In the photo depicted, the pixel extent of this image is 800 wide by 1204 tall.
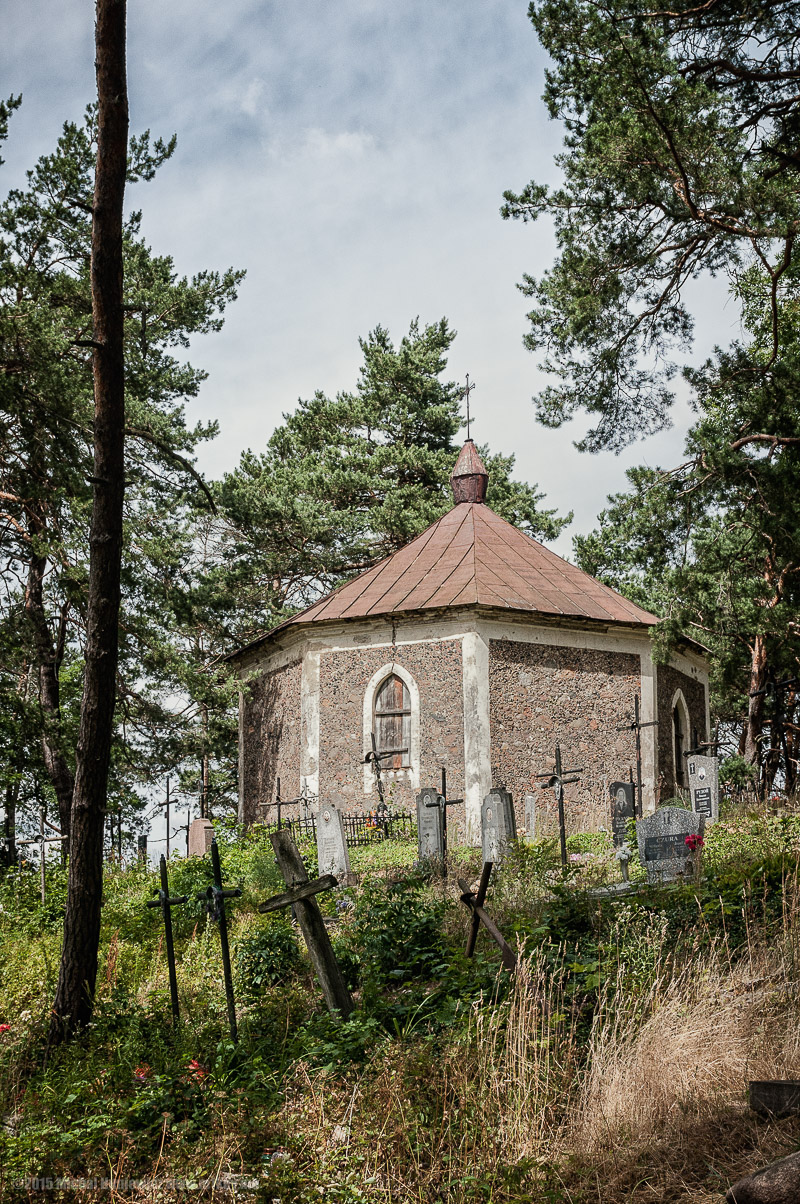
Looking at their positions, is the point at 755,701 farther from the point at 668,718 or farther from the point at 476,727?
the point at 476,727

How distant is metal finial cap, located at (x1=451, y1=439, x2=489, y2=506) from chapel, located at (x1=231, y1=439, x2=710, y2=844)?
279 cm

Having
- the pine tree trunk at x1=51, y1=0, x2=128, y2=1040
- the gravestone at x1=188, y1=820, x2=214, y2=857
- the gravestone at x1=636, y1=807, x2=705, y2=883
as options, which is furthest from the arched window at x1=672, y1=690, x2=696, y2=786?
the pine tree trunk at x1=51, y1=0, x2=128, y2=1040

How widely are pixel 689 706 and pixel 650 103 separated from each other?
1285 centimetres

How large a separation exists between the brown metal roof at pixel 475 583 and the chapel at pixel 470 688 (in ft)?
0.13

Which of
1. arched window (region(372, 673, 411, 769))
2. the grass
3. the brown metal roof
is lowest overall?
the grass

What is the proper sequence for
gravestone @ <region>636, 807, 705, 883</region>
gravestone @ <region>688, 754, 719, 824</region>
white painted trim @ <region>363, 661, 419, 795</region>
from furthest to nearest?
white painted trim @ <region>363, 661, 419, 795</region>, gravestone @ <region>688, 754, 719, 824</region>, gravestone @ <region>636, 807, 705, 883</region>

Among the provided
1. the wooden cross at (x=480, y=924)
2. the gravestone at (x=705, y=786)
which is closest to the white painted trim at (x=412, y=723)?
the gravestone at (x=705, y=786)

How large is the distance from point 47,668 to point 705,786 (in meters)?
10.7

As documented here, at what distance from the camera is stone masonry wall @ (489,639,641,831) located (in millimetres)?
17188

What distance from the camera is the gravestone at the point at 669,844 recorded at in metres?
8.88

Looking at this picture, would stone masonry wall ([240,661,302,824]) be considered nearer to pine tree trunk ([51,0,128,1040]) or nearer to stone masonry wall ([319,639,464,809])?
Result: stone masonry wall ([319,639,464,809])

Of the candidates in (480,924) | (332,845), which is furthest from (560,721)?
(480,924)

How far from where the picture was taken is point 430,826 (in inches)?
475

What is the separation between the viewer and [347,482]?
87.9 ft
